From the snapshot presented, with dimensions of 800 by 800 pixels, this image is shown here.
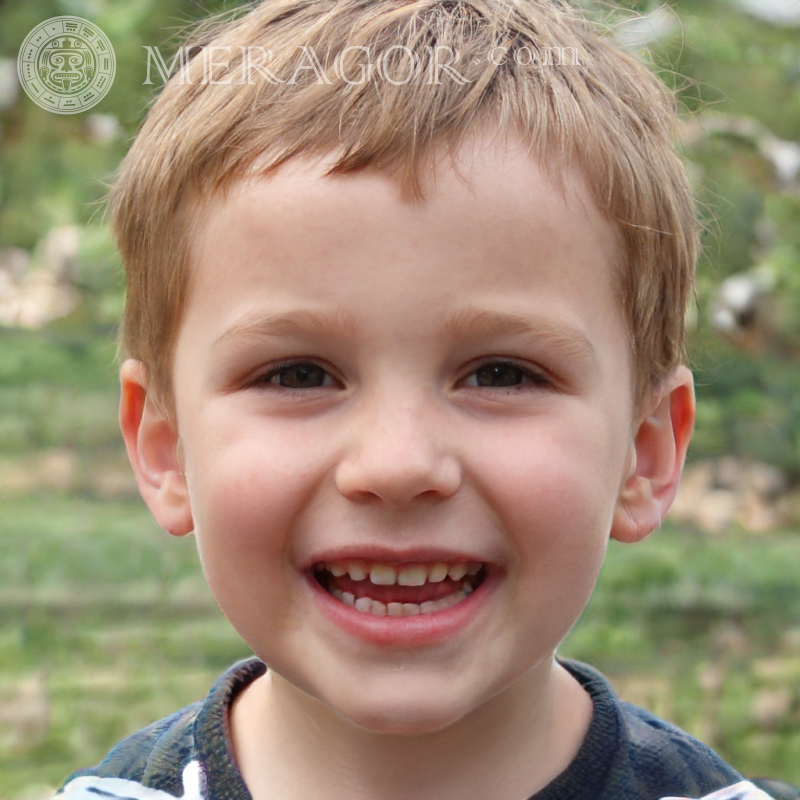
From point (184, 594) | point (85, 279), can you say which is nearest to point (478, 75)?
point (184, 594)

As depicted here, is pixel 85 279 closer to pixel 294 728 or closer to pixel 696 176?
pixel 696 176

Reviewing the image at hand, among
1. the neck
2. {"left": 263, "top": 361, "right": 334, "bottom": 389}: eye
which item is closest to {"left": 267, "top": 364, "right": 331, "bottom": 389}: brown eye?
{"left": 263, "top": 361, "right": 334, "bottom": 389}: eye

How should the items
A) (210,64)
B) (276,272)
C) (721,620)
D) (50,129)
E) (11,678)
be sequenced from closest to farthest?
(276,272) < (210,64) < (11,678) < (721,620) < (50,129)

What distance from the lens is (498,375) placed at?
36.7 inches

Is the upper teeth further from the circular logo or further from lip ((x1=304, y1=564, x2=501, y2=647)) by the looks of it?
the circular logo

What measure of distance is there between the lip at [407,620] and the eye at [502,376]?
157 mm

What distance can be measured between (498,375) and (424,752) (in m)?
0.40

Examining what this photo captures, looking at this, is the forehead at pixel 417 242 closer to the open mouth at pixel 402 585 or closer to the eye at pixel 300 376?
the eye at pixel 300 376

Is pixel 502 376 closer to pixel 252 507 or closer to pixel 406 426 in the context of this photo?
pixel 406 426

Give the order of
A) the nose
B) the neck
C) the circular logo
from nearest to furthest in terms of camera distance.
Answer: the nose, the neck, the circular logo

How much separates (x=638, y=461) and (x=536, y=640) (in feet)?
0.88

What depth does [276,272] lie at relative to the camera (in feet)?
2.97

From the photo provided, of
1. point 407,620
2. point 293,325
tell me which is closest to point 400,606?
point 407,620

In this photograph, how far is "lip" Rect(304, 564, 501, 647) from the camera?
35.9 inches
